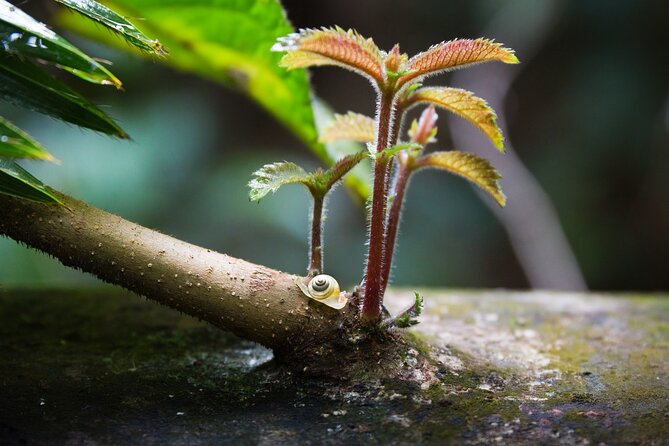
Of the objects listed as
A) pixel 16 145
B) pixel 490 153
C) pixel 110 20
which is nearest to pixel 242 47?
pixel 110 20

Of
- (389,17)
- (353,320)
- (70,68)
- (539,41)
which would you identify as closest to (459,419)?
(353,320)

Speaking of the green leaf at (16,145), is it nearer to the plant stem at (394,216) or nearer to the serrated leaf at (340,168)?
the serrated leaf at (340,168)

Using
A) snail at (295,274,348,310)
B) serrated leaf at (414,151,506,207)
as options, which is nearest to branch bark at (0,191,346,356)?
snail at (295,274,348,310)

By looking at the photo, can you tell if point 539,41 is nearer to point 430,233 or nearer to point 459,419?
point 430,233

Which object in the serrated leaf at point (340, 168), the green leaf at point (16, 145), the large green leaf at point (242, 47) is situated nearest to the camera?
the green leaf at point (16, 145)

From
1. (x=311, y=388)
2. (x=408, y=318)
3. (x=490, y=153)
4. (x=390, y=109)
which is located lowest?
(x=311, y=388)

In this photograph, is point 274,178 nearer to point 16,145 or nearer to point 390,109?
point 390,109

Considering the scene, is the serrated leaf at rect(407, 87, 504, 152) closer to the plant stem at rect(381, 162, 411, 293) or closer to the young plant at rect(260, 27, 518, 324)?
the young plant at rect(260, 27, 518, 324)

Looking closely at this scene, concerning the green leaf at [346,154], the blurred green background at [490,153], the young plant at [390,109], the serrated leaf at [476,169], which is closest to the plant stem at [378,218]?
the young plant at [390,109]
